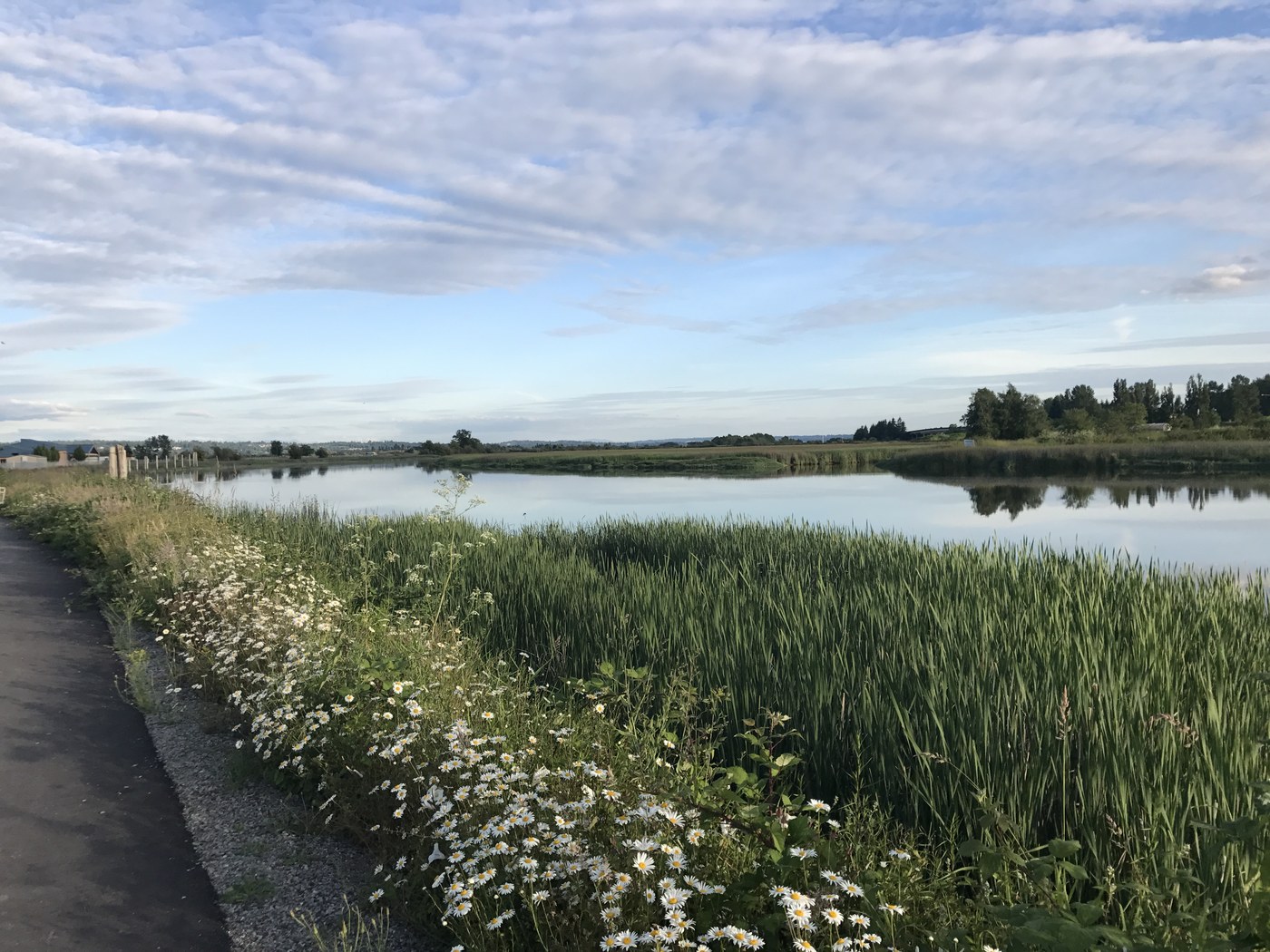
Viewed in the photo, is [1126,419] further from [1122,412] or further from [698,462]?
[698,462]

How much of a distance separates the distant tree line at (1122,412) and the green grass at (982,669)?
6497 cm

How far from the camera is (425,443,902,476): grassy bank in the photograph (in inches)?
2532

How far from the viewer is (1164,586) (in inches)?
322

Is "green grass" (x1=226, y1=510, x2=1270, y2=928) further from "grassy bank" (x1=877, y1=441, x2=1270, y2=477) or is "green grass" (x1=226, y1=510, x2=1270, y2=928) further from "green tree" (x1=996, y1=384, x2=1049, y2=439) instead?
A: "green tree" (x1=996, y1=384, x2=1049, y2=439)

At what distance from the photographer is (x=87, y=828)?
13.4ft

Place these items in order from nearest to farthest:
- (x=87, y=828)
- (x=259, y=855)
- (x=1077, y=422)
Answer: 1. (x=259, y=855)
2. (x=87, y=828)
3. (x=1077, y=422)

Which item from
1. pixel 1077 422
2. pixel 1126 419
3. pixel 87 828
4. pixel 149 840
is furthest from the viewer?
pixel 1077 422

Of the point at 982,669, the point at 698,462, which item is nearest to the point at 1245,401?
the point at 698,462

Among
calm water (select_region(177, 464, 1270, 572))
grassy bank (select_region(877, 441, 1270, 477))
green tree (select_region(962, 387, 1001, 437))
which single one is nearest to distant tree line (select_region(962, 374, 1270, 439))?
green tree (select_region(962, 387, 1001, 437))

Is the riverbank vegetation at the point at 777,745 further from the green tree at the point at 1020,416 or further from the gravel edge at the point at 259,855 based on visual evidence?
the green tree at the point at 1020,416

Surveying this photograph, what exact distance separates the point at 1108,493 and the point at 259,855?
118 feet

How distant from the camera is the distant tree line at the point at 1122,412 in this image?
66.5 meters

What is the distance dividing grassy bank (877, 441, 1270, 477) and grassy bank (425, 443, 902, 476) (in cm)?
830

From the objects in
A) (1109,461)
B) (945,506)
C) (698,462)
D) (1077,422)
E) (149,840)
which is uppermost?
(1077,422)
